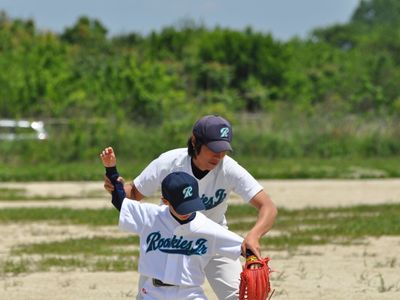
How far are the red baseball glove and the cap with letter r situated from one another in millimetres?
799

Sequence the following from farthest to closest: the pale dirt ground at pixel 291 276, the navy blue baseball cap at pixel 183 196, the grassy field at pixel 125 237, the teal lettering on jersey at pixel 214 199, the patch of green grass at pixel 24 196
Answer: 1. the patch of green grass at pixel 24 196
2. the grassy field at pixel 125 237
3. the pale dirt ground at pixel 291 276
4. the teal lettering on jersey at pixel 214 199
5. the navy blue baseball cap at pixel 183 196

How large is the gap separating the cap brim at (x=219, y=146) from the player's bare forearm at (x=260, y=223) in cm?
47

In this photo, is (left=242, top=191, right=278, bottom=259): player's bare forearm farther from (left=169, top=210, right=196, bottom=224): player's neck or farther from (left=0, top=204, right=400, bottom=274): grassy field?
(left=0, top=204, right=400, bottom=274): grassy field

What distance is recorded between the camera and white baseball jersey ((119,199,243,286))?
700cm

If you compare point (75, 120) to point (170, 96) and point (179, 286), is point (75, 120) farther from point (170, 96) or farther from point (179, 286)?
point (179, 286)

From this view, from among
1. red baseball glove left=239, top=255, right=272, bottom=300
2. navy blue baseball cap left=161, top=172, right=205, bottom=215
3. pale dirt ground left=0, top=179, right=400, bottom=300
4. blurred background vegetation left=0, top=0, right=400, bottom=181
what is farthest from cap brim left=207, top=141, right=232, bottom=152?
blurred background vegetation left=0, top=0, right=400, bottom=181

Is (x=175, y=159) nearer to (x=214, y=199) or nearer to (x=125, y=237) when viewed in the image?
(x=214, y=199)

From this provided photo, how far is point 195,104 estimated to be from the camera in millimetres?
40844

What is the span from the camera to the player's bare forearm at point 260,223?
23.3 feet

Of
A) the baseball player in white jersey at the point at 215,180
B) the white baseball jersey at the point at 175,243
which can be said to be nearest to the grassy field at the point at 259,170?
the baseball player in white jersey at the point at 215,180

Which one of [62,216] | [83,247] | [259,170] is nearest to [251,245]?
[83,247]

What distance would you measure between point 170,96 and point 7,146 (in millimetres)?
9549

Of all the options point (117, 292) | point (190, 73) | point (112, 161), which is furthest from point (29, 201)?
point (190, 73)

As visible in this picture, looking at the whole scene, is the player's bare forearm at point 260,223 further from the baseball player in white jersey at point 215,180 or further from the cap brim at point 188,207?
the cap brim at point 188,207
